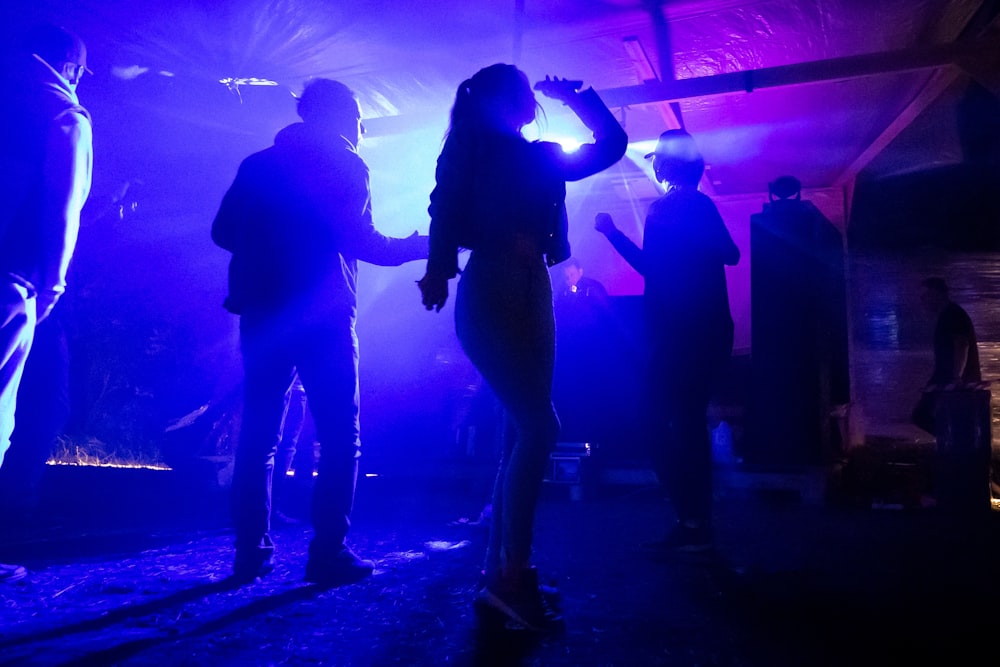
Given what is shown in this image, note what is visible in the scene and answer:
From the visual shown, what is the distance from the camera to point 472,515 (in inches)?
166

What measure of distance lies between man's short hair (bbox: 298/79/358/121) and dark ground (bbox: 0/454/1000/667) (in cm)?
193

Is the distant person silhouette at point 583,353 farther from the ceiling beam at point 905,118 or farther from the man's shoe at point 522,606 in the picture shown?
the man's shoe at point 522,606

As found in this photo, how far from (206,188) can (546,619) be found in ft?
16.8

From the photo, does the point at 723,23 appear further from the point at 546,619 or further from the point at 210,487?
the point at 210,487

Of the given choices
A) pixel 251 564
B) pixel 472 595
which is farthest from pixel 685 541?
pixel 251 564

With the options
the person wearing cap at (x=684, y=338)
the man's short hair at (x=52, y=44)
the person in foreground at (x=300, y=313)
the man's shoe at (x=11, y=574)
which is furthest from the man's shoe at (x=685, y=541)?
the man's short hair at (x=52, y=44)

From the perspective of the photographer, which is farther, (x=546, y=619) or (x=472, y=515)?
(x=472, y=515)

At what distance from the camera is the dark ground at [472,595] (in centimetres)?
157

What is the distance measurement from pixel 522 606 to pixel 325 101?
2.17 meters

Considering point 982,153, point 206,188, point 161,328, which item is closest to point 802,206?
point 982,153

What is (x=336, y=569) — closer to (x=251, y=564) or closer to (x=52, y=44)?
(x=251, y=564)

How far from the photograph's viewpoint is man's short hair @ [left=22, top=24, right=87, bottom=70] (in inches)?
106

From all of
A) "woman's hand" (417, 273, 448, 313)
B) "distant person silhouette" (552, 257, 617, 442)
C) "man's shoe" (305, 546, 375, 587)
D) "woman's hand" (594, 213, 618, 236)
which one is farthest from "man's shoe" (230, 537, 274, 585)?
"distant person silhouette" (552, 257, 617, 442)

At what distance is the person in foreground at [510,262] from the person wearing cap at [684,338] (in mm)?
894
